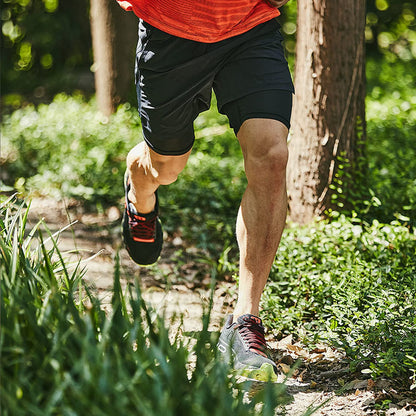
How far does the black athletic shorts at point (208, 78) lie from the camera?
101 inches

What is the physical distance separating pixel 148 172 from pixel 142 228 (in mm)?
368

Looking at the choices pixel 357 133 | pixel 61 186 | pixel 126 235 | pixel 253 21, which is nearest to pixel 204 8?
pixel 253 21

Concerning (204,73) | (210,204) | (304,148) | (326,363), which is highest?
(204,73)

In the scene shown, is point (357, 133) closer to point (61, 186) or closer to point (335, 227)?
point (335, 227)

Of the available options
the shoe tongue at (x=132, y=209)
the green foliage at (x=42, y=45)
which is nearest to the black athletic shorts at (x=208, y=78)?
the shoe tongue at (x=132, y=209)

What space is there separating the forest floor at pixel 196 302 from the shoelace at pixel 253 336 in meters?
0.11

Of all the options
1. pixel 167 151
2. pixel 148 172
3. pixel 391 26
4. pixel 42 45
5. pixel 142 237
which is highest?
pixel 391 26

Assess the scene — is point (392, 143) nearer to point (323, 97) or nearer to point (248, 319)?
point (323, 97)

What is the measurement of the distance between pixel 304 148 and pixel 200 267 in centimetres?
95

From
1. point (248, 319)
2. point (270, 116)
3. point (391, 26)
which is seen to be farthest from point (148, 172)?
point (391, 26)

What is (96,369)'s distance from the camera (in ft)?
5.07

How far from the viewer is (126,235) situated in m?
3.46

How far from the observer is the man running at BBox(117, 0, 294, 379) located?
2.47 metres

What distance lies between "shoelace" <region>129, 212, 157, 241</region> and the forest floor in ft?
0.51
